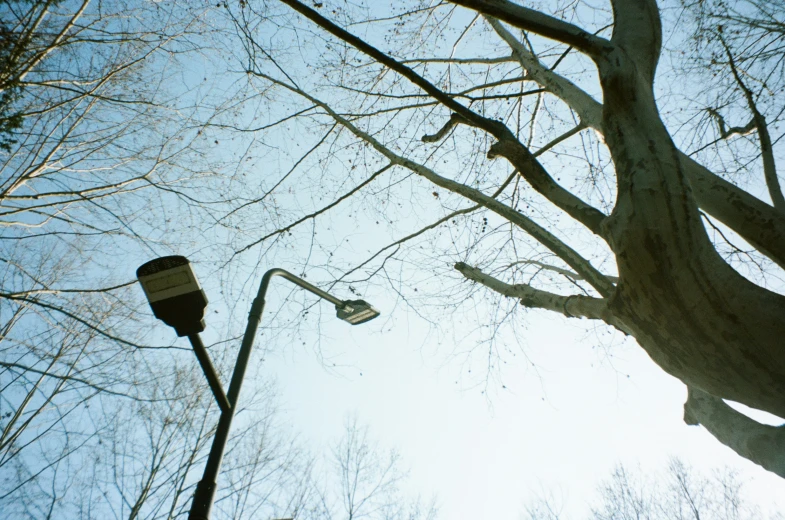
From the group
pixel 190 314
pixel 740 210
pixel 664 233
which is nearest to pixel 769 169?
pixel 740 210

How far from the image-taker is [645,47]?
225 cm

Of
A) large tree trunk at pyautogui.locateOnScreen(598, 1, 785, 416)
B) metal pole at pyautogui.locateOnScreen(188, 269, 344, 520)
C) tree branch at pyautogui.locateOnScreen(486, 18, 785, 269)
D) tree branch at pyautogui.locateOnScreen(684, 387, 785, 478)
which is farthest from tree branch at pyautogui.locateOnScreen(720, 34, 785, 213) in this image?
metal pole at pyautogui.locateOnScreen(188, 269, 344, 520)

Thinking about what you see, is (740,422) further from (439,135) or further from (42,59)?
(42,59)

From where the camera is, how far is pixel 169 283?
67.9 inches

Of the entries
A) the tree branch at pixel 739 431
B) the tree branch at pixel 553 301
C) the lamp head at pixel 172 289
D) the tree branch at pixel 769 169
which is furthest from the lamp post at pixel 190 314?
the tree branch at pixel 769 169

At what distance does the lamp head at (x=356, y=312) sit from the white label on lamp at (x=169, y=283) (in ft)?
5.66

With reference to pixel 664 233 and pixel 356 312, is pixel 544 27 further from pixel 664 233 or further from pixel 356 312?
pixel 356 312

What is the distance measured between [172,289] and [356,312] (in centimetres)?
182

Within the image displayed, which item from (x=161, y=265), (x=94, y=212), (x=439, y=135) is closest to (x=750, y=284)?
(x=161, y=265)

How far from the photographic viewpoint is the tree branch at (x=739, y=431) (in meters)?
2.21

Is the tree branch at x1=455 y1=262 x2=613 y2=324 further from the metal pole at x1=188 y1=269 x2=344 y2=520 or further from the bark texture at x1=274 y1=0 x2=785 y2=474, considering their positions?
the metal pole at x1=188 y1=269 x2=344 y2=520

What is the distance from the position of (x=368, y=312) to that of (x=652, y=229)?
2.21 metres

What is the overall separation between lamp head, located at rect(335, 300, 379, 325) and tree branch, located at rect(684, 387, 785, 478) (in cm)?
237

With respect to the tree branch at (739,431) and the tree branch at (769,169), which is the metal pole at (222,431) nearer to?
the tree branch at (739,431)
